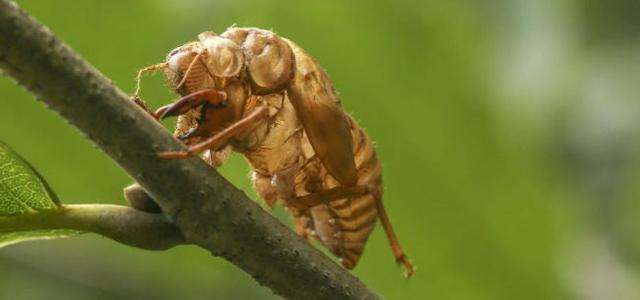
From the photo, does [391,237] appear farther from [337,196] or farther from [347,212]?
[337,196]

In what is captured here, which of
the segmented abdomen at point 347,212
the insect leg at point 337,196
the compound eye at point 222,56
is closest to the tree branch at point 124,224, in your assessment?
the compound eye at point 222,56

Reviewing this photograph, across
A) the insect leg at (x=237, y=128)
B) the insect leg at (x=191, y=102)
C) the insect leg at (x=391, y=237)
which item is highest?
the insect leg at (x=191, y=102)

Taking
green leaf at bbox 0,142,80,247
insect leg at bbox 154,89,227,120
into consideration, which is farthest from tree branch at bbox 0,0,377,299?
insect leg at bbox 154,89,227,120

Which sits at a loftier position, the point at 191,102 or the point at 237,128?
the point at 191,102

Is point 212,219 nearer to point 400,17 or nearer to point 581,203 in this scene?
point 400,17

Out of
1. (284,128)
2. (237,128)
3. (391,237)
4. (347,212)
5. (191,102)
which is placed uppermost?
(191,102)

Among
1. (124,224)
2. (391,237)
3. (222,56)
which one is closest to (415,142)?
(391,237)

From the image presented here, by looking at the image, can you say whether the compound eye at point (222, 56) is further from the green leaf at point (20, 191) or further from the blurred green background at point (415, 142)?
the blurred green background at point (415, 142)

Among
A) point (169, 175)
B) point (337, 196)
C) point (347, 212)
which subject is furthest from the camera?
point (347, 212)
